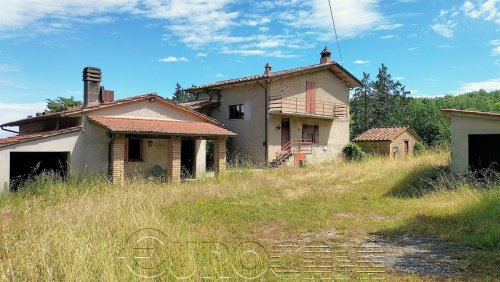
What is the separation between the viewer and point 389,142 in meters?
28.4

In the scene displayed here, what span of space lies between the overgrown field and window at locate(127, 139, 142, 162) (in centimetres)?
360

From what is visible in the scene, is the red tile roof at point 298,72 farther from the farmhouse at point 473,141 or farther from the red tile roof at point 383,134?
the farmhouse at point 473,141

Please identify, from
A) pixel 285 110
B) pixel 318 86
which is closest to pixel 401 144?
pixel 318 86

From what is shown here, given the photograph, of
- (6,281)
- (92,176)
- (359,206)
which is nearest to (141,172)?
(92,176)

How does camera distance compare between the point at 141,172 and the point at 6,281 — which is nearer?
the point at 6,281

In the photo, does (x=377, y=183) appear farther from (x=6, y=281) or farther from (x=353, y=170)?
(x=6, y=281)

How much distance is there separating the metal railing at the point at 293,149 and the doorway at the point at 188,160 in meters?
6.22

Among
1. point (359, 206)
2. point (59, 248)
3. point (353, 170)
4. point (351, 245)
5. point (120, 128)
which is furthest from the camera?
point (353, 170)

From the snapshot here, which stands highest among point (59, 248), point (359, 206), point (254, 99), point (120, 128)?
point (254, 99)

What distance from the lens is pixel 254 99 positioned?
24.8 metres

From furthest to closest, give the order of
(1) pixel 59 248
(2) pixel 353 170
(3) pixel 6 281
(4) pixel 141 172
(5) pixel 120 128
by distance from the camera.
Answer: (2) pixel 353 170
(4) pixel 141 172
(5) pixel 120 128
(1) pixel 59 248
(3) pixel 6 281

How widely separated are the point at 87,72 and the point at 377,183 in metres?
14.0

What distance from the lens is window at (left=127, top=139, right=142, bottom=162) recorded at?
1758cm

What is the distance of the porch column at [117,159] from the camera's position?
14.9 meters
